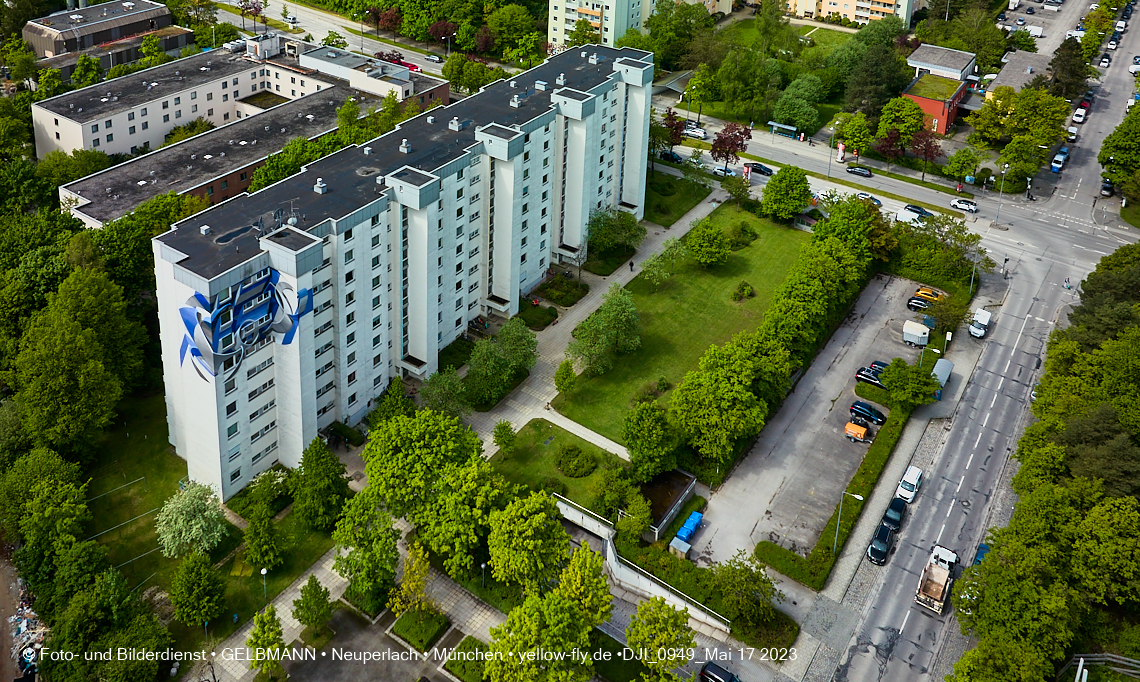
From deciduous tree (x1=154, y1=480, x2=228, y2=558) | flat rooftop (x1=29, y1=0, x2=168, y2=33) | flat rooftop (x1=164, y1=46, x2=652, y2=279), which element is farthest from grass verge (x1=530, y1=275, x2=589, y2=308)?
flat rooftop (x1=29, y1=0, x2=168, y2=33)

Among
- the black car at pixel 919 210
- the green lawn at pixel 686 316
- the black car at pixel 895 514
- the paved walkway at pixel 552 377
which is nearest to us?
the black car at pixel 895 514

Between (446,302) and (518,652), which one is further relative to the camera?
(446,302)

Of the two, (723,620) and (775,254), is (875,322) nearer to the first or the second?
(775,254)

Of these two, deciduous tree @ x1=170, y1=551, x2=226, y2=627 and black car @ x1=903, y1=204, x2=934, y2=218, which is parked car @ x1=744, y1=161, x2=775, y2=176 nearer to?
black car @ x1=903, y1=204, x2=934, y2=218

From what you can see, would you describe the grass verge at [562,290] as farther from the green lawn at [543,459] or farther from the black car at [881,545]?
the black car at [881,545]

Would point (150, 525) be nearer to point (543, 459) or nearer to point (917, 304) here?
point (543, 459)

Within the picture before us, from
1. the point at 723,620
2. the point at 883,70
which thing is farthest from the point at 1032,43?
the point at 723,620

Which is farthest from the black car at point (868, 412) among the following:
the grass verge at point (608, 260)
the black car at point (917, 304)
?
the grass verge at point (608, 260)
